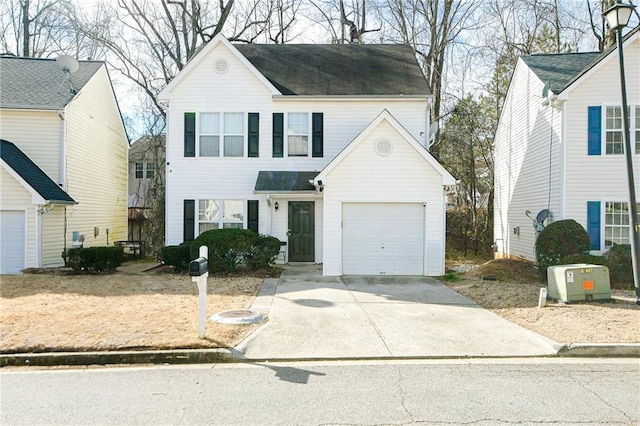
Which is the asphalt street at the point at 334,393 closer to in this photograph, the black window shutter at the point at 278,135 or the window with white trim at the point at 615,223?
the window with white trim at the point at 615,223

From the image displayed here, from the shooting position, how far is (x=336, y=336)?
7043 mm

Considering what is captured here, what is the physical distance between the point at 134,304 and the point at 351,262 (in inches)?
256

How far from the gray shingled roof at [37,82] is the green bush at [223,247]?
771cm

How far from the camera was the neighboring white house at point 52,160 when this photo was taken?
1406 cm

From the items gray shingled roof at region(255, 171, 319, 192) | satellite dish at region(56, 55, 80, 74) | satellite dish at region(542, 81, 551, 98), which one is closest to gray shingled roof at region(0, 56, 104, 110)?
satellite dish at region(56, 55, 80, 74)

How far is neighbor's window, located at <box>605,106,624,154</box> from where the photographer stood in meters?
13.8

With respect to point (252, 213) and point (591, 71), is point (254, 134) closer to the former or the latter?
point (252, 213)

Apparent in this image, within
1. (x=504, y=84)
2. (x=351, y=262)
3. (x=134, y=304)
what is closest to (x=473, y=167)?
(x=504, y=84)

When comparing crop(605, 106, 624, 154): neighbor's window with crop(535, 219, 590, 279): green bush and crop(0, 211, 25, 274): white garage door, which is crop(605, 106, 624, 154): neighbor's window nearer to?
crop(535, 219, 590, 279): green bush

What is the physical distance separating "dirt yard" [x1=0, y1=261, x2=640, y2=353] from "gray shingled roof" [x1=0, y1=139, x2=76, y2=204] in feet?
9.26

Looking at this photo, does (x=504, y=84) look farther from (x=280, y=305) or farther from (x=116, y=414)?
(x=116, y=414)

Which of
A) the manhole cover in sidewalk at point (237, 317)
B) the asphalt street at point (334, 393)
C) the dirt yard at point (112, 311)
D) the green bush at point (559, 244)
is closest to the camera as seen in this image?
the asphalt street at point (334, 393)

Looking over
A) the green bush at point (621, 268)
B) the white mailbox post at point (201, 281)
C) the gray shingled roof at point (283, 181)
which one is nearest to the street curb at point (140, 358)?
the white mailbox post at point (201, 281)

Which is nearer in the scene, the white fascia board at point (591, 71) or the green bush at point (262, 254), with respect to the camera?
the green bush at point (262, 254)
